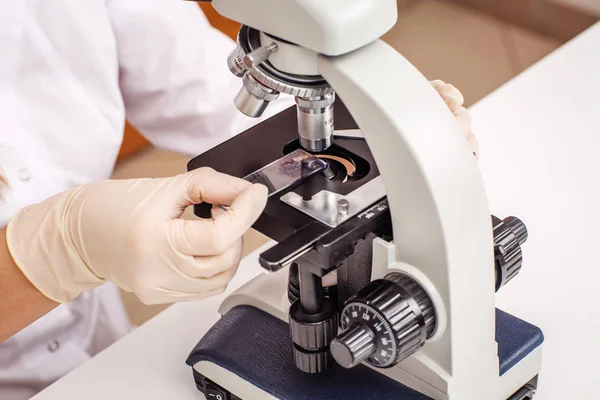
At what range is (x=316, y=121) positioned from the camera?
0.91 metres

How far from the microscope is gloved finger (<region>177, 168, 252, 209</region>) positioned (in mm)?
47

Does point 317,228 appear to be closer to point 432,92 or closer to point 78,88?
point 432,92

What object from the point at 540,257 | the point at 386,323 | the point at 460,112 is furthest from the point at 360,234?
the point at 540,257

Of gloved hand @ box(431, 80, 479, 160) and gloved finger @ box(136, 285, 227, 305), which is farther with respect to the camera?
gloved hand @ box(431, 80, 479, 160)

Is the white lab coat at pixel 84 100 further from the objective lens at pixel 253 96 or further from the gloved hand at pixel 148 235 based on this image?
the objective lens at pixel 253 96

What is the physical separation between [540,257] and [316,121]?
514 millimetres

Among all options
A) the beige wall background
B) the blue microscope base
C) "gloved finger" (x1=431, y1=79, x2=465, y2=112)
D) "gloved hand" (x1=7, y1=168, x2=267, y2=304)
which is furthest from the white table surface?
the beige wall background

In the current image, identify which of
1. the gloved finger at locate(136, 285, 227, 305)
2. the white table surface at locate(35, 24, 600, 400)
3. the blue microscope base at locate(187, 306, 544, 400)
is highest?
the gloved finger at locate(136, 285, 227, 305)

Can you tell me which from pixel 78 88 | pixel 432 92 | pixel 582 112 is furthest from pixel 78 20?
pixel 582 112

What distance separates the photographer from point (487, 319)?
0.91m

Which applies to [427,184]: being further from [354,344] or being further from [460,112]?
[460,112]

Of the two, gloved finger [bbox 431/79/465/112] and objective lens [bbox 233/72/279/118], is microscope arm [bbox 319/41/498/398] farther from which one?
gloved finger [bbox 431/79/465/112]

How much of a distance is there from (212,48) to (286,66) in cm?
73

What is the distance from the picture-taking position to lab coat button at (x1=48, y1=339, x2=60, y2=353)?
1333mm
